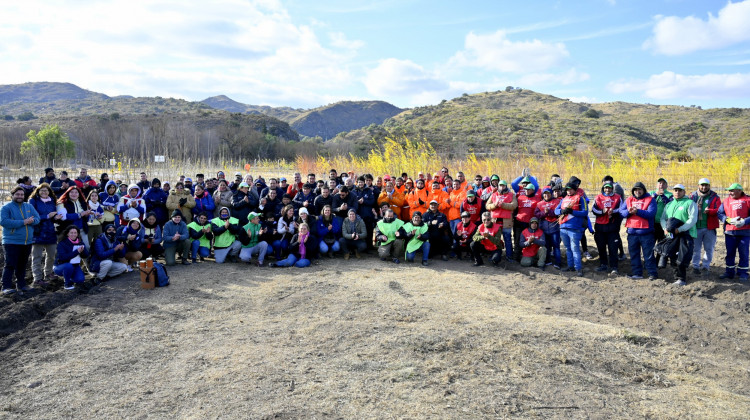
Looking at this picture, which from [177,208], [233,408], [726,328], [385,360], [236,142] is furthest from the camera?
[236,142]

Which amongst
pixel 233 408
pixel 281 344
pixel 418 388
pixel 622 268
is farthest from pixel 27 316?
pixel 622 268

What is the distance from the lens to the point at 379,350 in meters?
5.24

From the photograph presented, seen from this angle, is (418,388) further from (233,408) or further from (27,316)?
(27,316)

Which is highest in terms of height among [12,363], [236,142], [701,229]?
[236,142]

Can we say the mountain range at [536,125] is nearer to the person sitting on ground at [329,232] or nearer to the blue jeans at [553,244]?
the blue jeans at [553,244]

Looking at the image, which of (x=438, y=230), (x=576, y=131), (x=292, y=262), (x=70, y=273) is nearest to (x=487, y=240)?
(x=438, y=230)

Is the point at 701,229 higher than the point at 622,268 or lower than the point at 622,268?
higher

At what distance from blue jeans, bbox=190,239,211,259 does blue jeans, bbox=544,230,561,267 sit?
6766 mm

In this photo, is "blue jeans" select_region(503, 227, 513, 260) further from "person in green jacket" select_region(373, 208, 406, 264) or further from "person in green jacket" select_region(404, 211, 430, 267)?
"person in green jacket" select_region(373, 208, 406, 264)

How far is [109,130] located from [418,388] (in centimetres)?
4410

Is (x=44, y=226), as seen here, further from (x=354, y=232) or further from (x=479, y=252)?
(x=479, y=252)

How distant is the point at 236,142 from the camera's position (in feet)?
143

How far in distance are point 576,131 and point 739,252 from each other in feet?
135

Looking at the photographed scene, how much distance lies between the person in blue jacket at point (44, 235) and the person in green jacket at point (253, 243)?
316 cm
